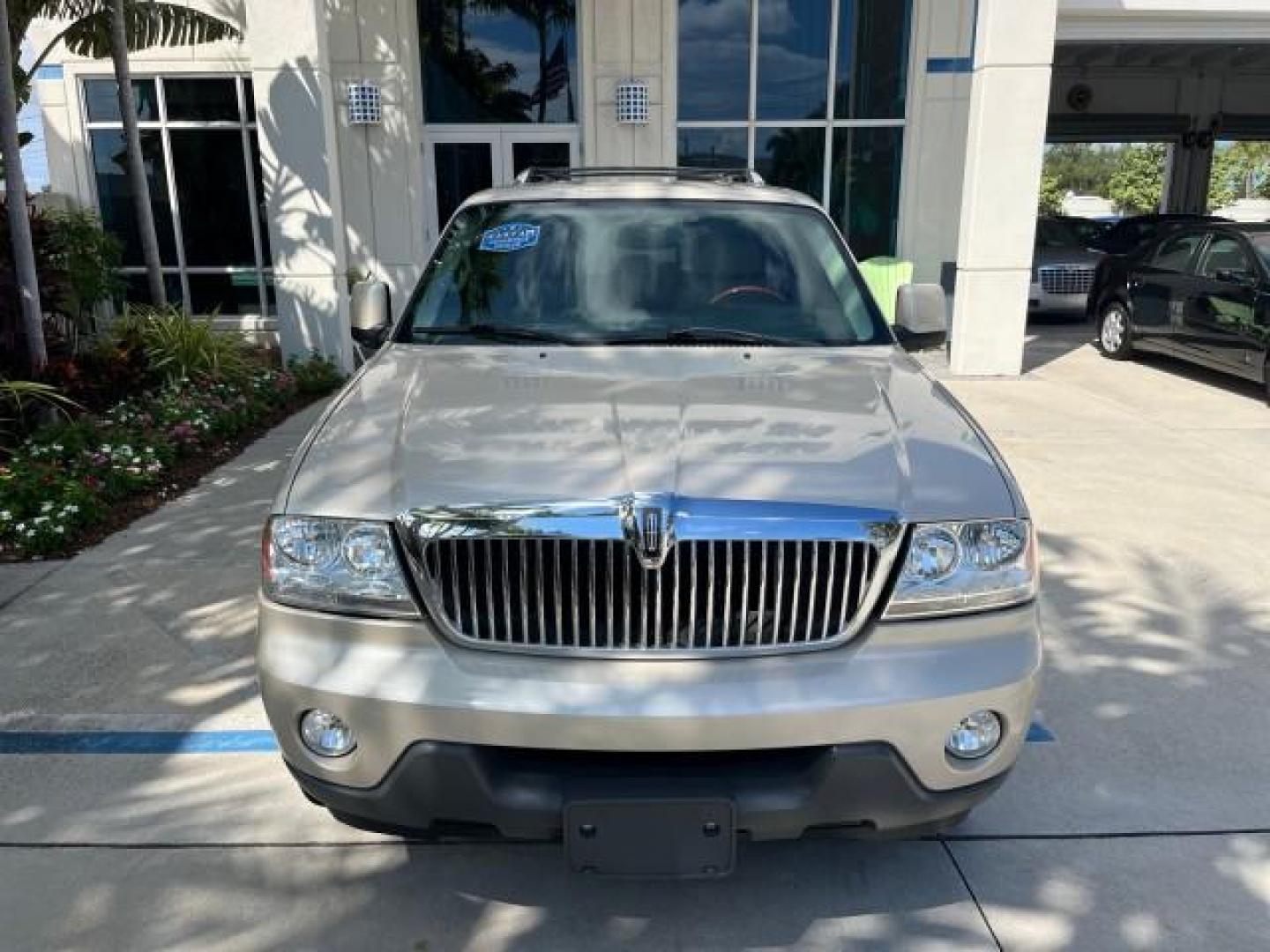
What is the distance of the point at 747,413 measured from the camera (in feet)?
9.28

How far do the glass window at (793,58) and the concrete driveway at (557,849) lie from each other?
9.64m

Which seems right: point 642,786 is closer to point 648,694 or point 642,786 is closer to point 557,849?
point 648,694

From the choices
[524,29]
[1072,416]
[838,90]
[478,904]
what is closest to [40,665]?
[478,904]

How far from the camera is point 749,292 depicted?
3.83 meters

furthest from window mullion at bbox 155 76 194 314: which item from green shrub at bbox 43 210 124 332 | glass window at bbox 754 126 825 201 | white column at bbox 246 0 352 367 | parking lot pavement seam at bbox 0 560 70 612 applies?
parking lot pavement seam at bbox 0 560 70 612

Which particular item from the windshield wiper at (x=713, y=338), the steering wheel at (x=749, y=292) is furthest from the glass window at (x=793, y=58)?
the windshield wiper at (x=713, y=338)

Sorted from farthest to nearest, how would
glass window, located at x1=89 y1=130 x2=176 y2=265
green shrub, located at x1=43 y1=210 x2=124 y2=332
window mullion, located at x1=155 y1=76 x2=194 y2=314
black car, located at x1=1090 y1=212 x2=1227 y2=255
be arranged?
1. black car, located at x1=1090 y1=212 x2=1227 y2=255
2. glass window, located at x1=89 y1=130 x2=176 y2=265
3. window mullion, located at x1=155 y1=76 x2=194 y2=314
4. green shrub, located at x1=43 y1=210 x2=124 y2=332

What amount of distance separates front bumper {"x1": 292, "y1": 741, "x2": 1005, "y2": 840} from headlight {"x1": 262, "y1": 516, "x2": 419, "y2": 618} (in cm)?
37

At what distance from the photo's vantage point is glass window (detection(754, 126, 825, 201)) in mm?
13320

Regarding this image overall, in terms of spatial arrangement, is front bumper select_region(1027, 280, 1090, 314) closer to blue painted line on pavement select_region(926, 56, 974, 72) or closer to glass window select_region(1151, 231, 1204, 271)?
glass window select_region(1151, 231, 1204, 271)

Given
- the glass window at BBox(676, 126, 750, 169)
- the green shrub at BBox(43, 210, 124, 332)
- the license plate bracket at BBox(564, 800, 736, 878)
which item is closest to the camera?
the license plate bracket at BBox(564, 800, 736, 878)

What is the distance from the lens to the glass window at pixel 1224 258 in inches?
393

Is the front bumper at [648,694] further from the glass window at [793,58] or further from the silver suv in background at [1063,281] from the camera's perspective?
the silver suv in background at [1063,281]

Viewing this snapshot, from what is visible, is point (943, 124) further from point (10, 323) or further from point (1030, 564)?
point (1030, 564)
